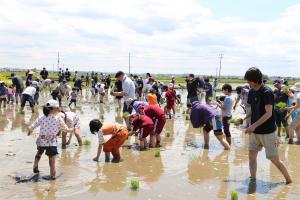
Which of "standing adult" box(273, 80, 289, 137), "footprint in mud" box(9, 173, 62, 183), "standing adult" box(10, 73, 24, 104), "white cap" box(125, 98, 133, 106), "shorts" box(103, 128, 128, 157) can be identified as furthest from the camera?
"standing adult" box(10, 73, 24, 104)

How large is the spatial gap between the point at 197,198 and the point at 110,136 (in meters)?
3.04

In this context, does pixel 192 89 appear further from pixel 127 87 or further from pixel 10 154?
pixel 10 154

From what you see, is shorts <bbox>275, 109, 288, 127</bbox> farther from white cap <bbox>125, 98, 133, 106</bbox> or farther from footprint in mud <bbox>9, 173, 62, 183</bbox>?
footprint in mud <bbox>9, 173, 62, 183</bbox>

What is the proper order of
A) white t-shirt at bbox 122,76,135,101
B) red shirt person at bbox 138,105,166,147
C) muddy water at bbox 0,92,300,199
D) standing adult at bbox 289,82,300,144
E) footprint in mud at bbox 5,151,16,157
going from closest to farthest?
muddy water at bbox 0,92,300,199, footprint in mud at bbox 5,151,16,157, red shirt person at bbox 138,105,166,147, standing adult at bbox 289,82,300,144, white t-shirt at bbox 122,76,135,101

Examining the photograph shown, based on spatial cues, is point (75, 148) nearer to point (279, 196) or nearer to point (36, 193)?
point (36, 193)

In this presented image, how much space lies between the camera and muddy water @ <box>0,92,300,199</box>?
7.11 metres

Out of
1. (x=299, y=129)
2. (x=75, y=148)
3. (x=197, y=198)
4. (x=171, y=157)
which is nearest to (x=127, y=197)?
(x=197, y=198)

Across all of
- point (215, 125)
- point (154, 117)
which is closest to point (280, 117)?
point (215, 125)

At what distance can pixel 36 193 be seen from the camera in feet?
22.8

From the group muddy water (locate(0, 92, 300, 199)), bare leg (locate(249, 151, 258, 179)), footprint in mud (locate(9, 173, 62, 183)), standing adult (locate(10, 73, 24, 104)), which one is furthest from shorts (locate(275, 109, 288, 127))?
standing adult (locate(10, 73, 24, 104))

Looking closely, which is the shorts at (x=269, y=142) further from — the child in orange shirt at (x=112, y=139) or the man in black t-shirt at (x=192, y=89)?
the man in black t-shirt at (x=192, y=89)

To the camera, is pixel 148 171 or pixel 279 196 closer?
pixel 279 196

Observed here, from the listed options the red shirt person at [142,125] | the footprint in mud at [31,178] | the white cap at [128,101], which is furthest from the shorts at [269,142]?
the white cap at [128,101]

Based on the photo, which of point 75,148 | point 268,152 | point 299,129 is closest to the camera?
point 268,152
